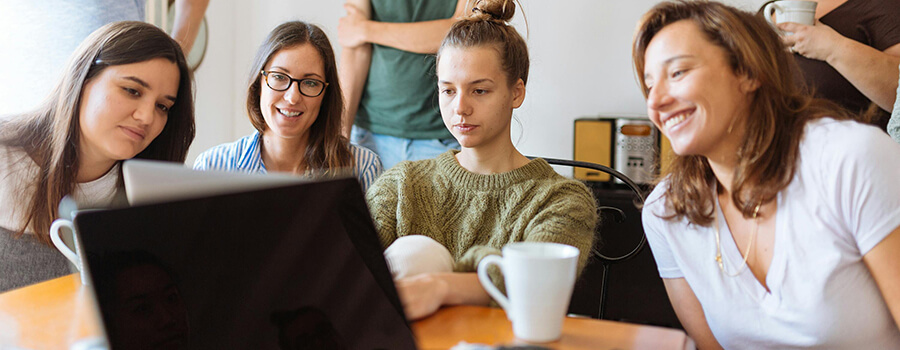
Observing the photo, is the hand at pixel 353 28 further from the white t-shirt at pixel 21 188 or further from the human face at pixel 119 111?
A: the white t-shirt at pixel 21 188

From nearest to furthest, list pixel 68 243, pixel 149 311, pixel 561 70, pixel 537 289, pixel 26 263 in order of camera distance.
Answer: pixel 149 311 < pixel 537 289 < pixel 68 243 < pixel 26 263 < pixel 561 70

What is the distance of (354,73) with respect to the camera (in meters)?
2.38

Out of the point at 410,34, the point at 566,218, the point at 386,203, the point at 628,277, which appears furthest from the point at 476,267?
the point at 628,277

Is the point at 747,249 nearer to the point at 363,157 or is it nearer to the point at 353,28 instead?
the point at 363,157

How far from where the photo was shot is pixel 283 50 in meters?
1.78

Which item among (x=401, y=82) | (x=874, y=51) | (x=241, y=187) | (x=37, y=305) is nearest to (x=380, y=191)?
(x=37, y=305)


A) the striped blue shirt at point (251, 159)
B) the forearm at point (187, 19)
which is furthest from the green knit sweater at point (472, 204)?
the forearm at point (187, 19)

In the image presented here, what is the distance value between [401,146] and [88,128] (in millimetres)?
1071

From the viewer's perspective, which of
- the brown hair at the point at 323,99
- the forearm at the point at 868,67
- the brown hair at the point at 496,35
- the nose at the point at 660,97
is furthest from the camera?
the brown hair at the point at 323,99

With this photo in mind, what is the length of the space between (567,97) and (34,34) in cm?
204

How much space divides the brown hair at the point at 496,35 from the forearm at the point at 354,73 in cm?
79

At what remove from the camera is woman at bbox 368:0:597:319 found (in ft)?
4.45

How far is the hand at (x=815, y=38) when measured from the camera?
5.53 feet

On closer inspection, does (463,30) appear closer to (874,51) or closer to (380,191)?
(380,191)
